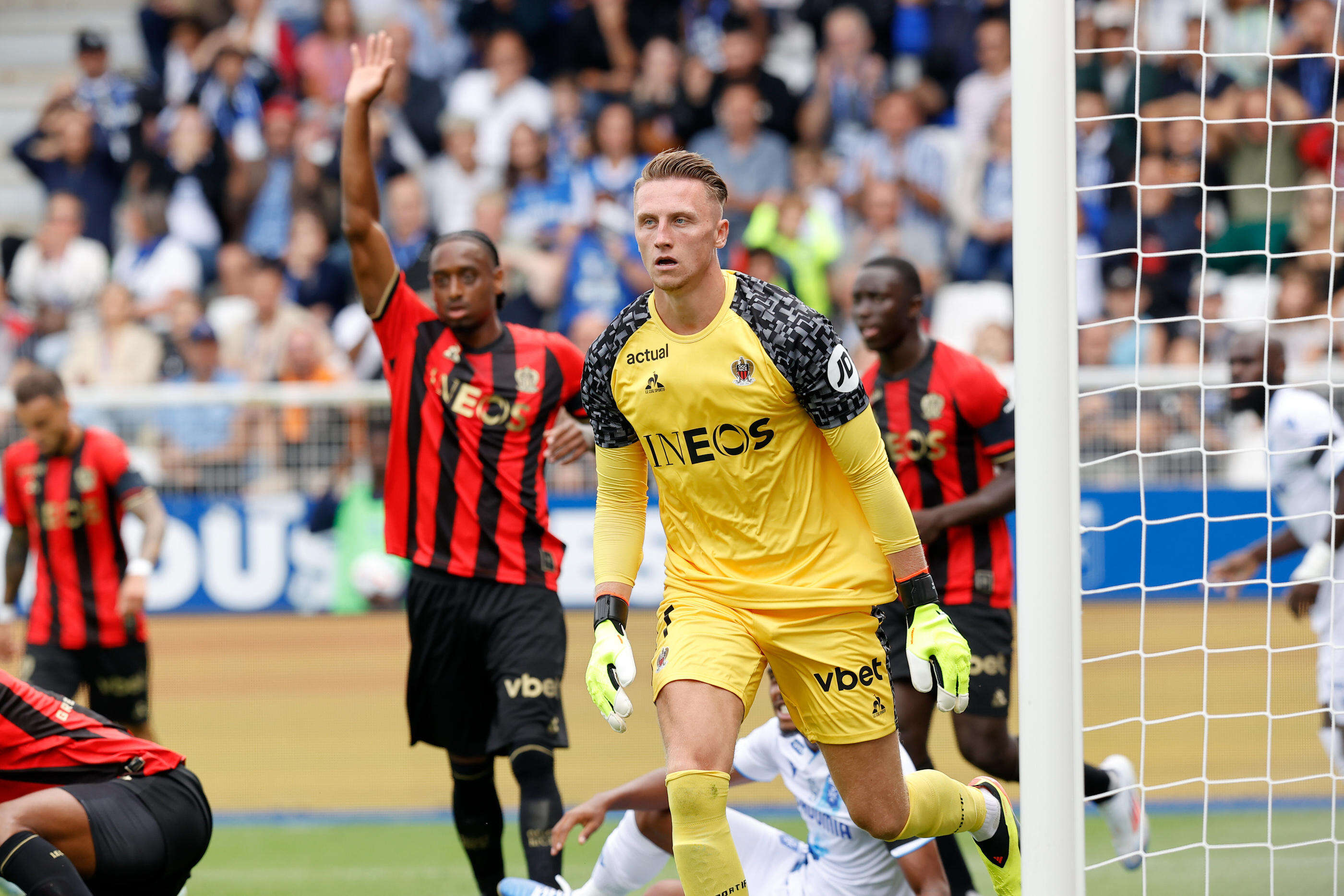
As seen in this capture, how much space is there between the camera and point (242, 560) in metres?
10.2

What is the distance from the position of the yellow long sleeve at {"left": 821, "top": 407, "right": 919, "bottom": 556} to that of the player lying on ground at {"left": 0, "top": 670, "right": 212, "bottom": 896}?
2.28 meters

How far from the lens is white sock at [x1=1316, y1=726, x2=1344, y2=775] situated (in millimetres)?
6051

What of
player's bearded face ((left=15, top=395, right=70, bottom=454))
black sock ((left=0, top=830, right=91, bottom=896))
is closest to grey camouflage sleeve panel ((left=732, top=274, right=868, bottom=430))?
black sock ((left=0, top=830, right=91, bottom=896))

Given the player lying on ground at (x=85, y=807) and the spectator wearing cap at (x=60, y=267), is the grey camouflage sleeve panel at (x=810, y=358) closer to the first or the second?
the player lying on ground at (x=85, y=807)

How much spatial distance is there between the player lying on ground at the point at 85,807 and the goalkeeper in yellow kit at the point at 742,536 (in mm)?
1467

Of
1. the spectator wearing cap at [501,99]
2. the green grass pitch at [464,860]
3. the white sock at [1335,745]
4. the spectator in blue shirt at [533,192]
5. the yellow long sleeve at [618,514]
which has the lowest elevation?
the green grass pitch at [464,860]

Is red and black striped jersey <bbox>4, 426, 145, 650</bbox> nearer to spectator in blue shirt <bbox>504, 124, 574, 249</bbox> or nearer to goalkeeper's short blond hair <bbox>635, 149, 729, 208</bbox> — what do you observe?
goalkeeper's short blond hair <bbox>635, 149, 729, 208</bbox>

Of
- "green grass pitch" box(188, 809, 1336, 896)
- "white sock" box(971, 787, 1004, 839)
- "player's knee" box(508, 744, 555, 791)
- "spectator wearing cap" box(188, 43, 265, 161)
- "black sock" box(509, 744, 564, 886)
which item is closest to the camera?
"white sock" box(971, 787, 1004, 839)

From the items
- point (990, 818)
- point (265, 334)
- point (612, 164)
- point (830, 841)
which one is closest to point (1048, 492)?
point (990, 818)

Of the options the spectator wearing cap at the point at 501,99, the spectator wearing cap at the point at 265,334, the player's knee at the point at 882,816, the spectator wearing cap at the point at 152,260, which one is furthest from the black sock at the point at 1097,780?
the spectator wearing cap at the point at 152,260

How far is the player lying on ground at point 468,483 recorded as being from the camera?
5.67 m

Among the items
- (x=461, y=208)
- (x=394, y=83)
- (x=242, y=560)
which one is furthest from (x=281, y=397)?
(x=394, y=83)

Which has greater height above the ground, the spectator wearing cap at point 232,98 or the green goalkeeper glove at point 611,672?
the spectator wearing cap at point 232,98

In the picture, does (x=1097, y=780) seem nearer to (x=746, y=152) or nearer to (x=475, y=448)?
(x=475, y=448)
